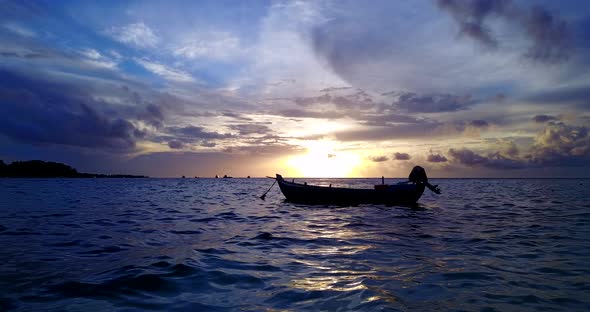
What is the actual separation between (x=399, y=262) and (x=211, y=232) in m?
9.23

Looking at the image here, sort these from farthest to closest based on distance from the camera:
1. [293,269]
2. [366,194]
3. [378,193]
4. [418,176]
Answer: [418,176] → [378,193] → [366,194] → [293,269]

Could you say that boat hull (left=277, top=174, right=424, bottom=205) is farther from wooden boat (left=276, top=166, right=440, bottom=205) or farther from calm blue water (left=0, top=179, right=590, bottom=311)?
calm blue water (left=0, top=179, right=590, bottom=311)

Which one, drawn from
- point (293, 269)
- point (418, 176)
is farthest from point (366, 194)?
point (293, 269)

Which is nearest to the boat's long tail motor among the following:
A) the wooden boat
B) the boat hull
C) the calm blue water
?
the wooden boat

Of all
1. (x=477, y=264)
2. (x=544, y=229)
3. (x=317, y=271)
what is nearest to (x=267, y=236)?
(x=317, y=271)

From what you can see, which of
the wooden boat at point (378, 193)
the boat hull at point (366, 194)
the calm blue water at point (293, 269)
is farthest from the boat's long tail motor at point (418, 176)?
the calm blue water at point (293, 269)

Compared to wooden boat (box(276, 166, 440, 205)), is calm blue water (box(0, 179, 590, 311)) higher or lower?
lower

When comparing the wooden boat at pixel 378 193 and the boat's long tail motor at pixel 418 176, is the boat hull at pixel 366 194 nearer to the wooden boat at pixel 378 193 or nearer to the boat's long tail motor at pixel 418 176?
the wooden boat at pixel 378 193

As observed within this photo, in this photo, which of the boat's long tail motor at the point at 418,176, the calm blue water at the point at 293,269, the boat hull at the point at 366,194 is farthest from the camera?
the boat's long tail motor at the point at 418,176

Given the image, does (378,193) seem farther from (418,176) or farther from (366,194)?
(418,176)

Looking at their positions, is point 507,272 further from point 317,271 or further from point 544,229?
point 544,229

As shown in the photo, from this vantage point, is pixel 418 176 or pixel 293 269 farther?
pixel 418 176

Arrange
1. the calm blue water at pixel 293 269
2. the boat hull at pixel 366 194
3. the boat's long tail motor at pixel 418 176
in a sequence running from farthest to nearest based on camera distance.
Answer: the boat's long tail motor at pixel 418 176 < the boat hull at pixel 366 194 < the calm blue water at pixel 293 269

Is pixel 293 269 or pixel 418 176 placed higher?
pixel 418 176
